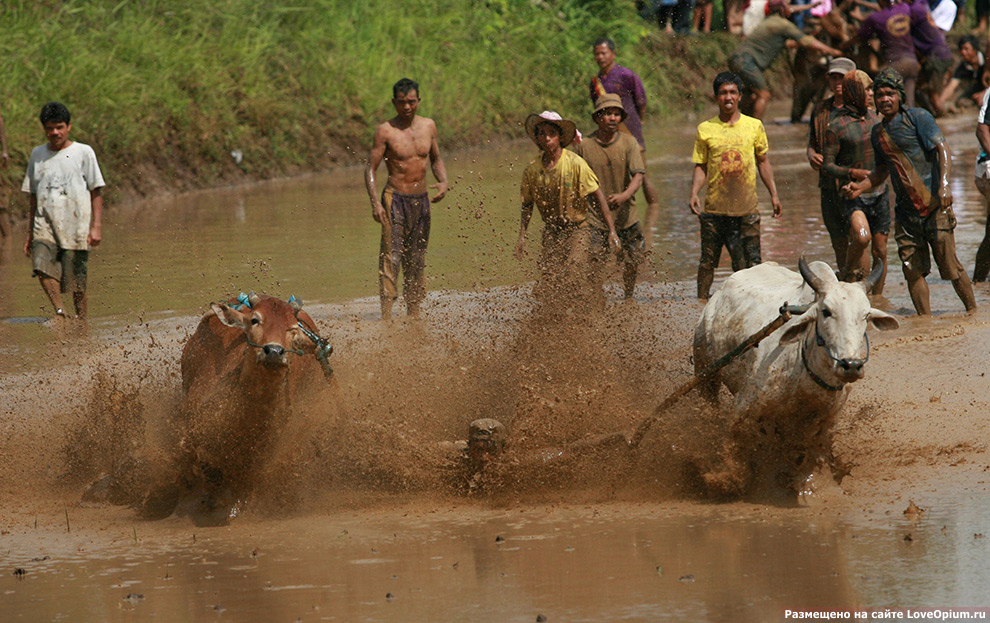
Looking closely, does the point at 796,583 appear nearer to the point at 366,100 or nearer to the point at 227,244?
the point at 227,244

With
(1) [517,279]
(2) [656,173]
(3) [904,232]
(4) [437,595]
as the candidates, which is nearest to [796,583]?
(4) [437,595]

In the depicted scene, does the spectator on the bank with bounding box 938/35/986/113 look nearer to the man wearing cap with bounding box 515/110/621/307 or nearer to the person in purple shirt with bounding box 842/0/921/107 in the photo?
the person in purple shirt with bounding box 842/0/921/107

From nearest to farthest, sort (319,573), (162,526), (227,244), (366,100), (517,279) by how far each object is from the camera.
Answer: (319,573)
(162,526)
(517,279)
(227,244)
(366,100)

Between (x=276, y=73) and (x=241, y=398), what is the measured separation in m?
16.4

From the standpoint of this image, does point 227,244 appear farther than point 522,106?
No

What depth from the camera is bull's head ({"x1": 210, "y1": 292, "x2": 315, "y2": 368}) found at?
6215 millimetres

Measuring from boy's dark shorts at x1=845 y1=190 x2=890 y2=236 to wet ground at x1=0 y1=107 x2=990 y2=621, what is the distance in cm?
66

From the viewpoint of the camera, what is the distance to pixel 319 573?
5.78m

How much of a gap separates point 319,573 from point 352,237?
960cm

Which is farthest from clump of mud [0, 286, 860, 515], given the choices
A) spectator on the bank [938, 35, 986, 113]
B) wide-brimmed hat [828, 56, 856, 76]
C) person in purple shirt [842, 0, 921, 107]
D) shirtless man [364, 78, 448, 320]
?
spectator on the bank [938, 35, 986, 113]

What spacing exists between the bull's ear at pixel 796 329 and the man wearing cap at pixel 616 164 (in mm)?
4692

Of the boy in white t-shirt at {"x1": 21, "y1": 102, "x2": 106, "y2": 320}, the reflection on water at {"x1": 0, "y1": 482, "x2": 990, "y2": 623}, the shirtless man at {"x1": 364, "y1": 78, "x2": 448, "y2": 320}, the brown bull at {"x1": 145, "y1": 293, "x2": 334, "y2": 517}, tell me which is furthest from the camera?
the boy in white t-shirt at {"x1": 21, "y1": 102, "x2": 106, "y2": 320}

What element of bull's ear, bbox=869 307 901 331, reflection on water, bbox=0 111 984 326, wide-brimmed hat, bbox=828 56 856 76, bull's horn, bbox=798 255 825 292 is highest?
wide-brimmed hat, bbox=828 56 856 76

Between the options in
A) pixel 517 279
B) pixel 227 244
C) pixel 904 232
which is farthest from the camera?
pixel 227 244
